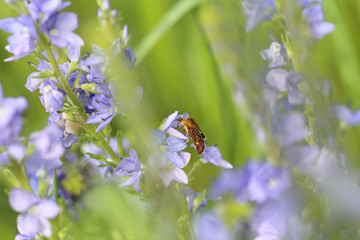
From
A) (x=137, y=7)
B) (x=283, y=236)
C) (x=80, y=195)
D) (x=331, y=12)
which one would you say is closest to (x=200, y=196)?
(x=283, y=236)

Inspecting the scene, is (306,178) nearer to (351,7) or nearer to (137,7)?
(351,7)

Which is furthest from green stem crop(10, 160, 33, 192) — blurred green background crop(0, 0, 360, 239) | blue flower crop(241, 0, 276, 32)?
blurred green background crop(0, 0, 360, 239)

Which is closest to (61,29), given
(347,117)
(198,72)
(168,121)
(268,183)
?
(168,121)

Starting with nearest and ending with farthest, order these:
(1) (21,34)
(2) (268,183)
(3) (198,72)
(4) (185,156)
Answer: (1) (21,34)
(4) (185,156)
(2) (268,183)
(3) (198,72)

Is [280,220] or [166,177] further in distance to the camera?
[280,220]

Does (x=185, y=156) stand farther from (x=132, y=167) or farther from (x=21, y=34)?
(x=21, y=34)

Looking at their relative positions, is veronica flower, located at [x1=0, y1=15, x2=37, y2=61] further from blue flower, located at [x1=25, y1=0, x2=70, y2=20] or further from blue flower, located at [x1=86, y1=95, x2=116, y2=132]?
blue flower, located at [x1=86, y1=95, x2=116, y2=132]
